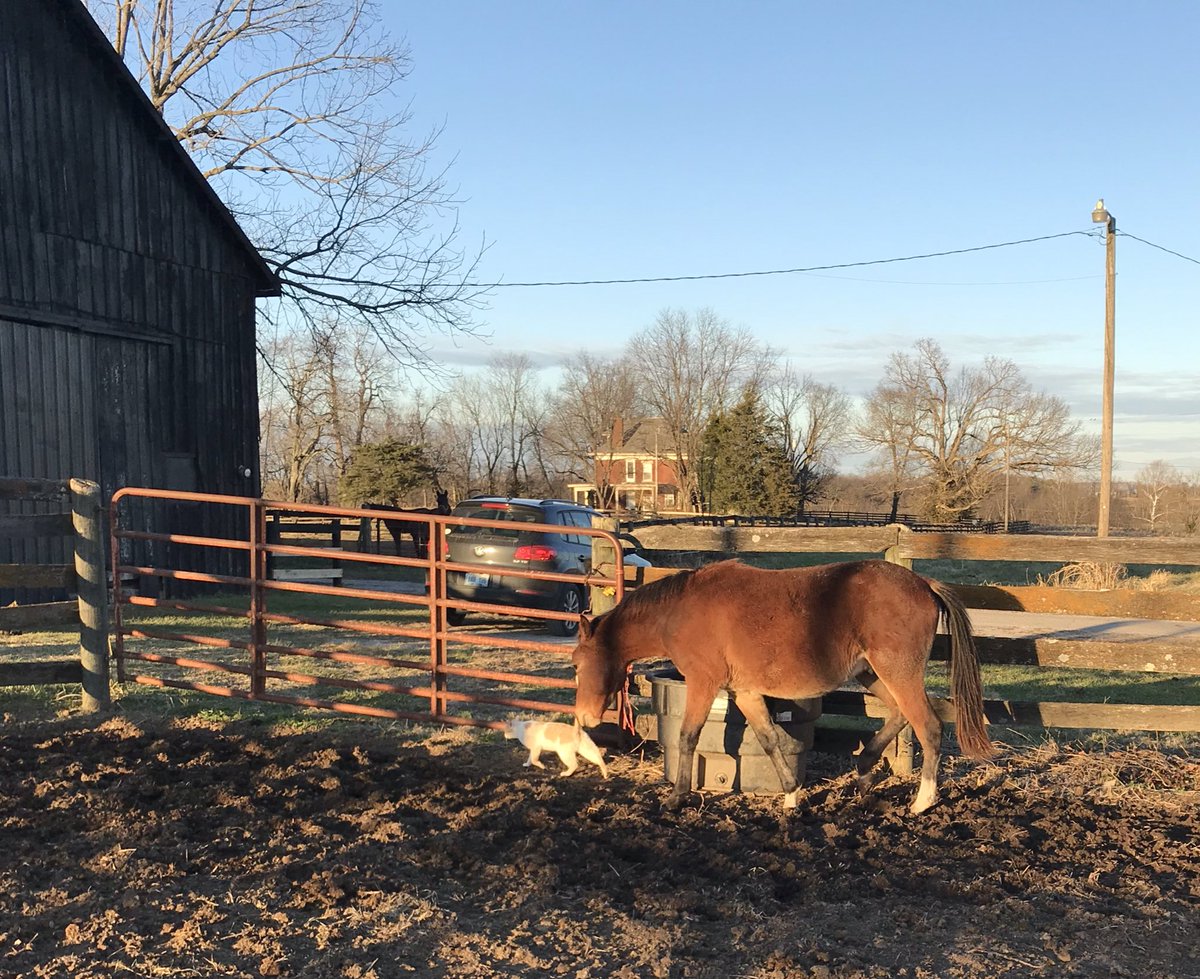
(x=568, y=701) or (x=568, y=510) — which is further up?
(x=568, y=510)

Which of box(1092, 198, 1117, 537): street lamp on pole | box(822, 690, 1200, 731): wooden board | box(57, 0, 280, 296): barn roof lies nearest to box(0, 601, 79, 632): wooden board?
box(822, 690, 1200, 731): wooden board

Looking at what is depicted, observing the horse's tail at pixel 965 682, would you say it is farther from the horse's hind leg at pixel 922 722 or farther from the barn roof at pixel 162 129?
the barn roof at pixel 162 129

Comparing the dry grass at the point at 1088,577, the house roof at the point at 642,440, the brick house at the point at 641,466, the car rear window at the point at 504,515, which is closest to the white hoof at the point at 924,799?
the car rear window at the point at 504,515

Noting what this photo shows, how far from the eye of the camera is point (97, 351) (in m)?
14.4

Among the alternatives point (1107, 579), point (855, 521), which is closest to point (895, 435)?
point (855, 521)

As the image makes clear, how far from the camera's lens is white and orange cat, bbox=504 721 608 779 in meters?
5.76

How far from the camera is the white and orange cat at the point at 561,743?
576cm

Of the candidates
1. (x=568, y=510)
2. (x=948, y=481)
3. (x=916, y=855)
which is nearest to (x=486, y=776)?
(x=916, y=855)

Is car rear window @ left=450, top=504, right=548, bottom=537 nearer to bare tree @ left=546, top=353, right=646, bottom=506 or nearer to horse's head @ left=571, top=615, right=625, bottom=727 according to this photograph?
horse's head @ left=571, top=615, right=625, bottom=727

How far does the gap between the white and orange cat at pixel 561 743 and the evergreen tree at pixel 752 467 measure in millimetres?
42238

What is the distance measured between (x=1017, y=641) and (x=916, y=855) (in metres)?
1.93

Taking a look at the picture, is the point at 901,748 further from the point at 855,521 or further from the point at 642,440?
the point at 642,440

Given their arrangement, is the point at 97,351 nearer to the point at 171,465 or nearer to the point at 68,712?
the point at 171,465

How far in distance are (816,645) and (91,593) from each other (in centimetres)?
535
